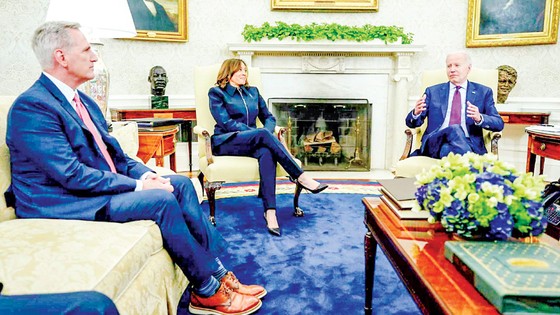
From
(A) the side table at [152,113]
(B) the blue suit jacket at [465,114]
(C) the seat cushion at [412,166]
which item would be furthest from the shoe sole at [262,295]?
(A) the side table at [152,113]

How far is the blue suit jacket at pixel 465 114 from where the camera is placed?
3066mm

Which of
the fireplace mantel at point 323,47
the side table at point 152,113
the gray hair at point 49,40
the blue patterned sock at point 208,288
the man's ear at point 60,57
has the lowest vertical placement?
the blue patterned sock at point 208,288

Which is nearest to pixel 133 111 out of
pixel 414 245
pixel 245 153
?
pixel 245 153

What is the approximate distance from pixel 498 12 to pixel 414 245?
4.26 m

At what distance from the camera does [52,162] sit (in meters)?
1.47

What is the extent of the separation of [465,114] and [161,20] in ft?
10.9

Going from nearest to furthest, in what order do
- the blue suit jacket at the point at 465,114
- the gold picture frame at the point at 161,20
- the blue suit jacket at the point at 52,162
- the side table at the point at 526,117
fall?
the blue suit jacket at the point at 52,162 < the blue suit jacket at the point at 465,114 < the side table at the point at 526,117 < the gold picture frame at the point at 161,20

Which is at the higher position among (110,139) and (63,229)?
(110,139)

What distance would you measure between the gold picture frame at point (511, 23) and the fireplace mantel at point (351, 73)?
2.35 feet

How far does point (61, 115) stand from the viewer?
5.01 feet

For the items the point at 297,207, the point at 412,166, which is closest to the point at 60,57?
the point at 297,207

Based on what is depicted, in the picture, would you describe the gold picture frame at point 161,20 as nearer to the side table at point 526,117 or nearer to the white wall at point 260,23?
the white wall at point 260,23

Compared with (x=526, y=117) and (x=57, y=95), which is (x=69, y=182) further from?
(x=526, y=117)

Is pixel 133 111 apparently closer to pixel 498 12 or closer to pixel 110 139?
pixel 110 139
